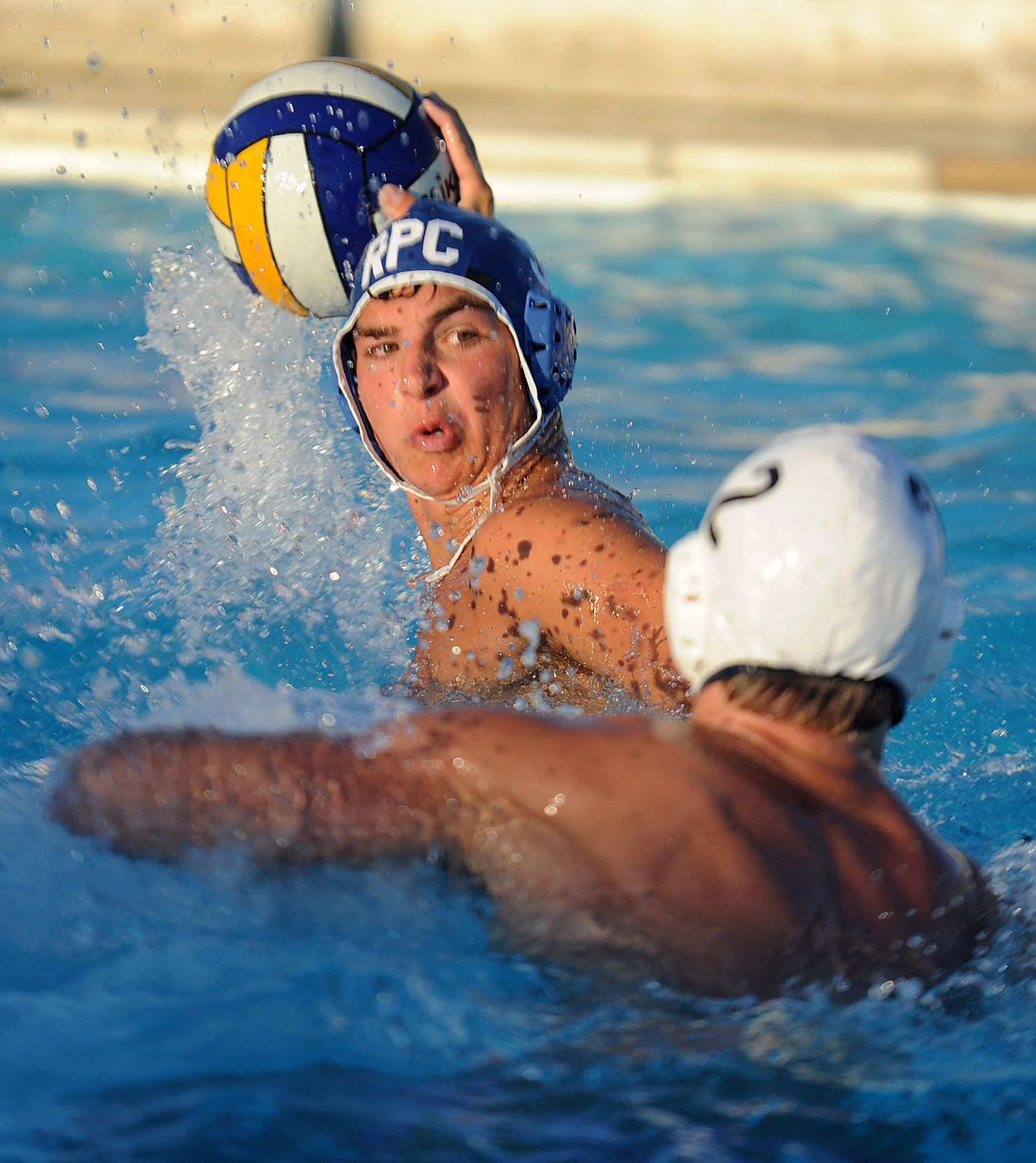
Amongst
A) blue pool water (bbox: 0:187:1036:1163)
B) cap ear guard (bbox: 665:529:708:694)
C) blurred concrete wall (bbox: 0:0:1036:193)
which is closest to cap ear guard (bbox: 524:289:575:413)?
blue pool water (bbox: 0:187:1036:1163)

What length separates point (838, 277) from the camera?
28.7ft

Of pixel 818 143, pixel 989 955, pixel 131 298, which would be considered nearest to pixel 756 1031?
pixel 989 955

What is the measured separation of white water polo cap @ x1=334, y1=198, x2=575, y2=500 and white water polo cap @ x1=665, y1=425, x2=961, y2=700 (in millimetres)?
1260

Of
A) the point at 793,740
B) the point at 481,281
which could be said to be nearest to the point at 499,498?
the point at 481,281

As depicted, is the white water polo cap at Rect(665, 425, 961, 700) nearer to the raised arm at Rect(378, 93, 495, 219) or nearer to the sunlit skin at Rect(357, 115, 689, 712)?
the sunlit skin at Rect(357, 115, 689, 712)

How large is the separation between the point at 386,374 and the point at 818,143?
8297mm

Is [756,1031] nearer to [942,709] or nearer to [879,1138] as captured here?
[879,1138]

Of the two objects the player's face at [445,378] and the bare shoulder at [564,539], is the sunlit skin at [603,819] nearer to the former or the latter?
the bare shoulder at [564,539]

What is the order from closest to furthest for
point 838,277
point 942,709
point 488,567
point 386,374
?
point 488,567, point 386,374, point 942,709, point 838,277

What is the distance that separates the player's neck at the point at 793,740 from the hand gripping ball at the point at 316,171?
77.9 inches

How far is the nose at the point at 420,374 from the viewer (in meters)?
3.06

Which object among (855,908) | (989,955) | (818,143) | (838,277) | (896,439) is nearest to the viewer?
(855,908)

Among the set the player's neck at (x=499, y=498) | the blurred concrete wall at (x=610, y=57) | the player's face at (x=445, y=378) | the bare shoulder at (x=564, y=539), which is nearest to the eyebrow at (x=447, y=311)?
the player's face at (x=445, y=378)

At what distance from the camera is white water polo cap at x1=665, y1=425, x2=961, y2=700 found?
1821 mm
